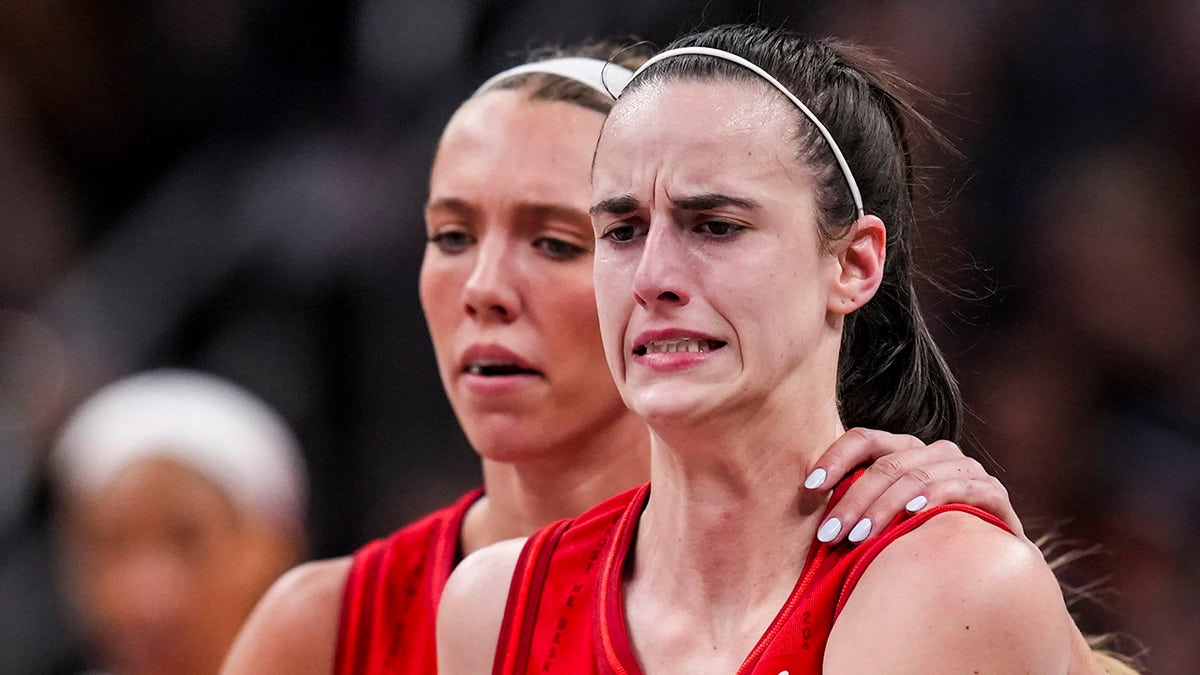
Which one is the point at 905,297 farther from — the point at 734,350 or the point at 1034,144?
the point at 1034,144

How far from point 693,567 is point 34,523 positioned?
123 inches

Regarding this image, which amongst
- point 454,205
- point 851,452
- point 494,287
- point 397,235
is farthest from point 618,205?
point 397,235

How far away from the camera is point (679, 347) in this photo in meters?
1.83

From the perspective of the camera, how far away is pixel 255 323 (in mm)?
4688

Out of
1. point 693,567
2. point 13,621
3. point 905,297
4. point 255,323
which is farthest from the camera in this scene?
point 255,323

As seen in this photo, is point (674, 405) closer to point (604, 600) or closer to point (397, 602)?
point (604, 600)

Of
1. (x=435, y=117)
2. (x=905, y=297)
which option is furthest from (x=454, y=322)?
(x=435, y=117)

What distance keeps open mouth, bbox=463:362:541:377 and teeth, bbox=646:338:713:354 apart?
28.7 inches

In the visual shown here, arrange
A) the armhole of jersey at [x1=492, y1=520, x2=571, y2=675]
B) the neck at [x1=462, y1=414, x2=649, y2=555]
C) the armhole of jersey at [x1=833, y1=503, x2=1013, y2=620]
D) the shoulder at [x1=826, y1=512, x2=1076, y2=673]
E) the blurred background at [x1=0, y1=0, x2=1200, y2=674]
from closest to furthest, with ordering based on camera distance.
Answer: the shoulder at [x1=826, y1=512, x2=1076, y2=673], the armhole of jersey at [x1=833, y1=503, x2=1013, y2=620], the armhole of jersey at [x1=492, y1=520, x2=571, y2=675], the neck at [x1=462, y1=414, x2=649, y2=555], the blurred background at [x1=0, y1=0, x2=1200, y2=674]

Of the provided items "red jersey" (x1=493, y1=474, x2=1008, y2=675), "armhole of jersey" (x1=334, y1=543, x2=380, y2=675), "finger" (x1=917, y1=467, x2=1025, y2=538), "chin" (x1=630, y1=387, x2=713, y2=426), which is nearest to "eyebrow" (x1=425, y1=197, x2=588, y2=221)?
"red jersey" (x1=493, y1=474, x2=1008, y2=675)

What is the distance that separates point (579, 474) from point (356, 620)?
45cm

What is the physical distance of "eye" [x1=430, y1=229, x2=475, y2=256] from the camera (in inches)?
105

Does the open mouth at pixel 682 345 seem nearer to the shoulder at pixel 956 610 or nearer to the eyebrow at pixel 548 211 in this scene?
the shoulder at pixel 956 610

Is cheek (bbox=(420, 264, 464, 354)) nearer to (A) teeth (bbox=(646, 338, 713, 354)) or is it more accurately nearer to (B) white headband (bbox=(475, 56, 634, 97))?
(B) white headband (bbox=(475, 56, 634, 97))
